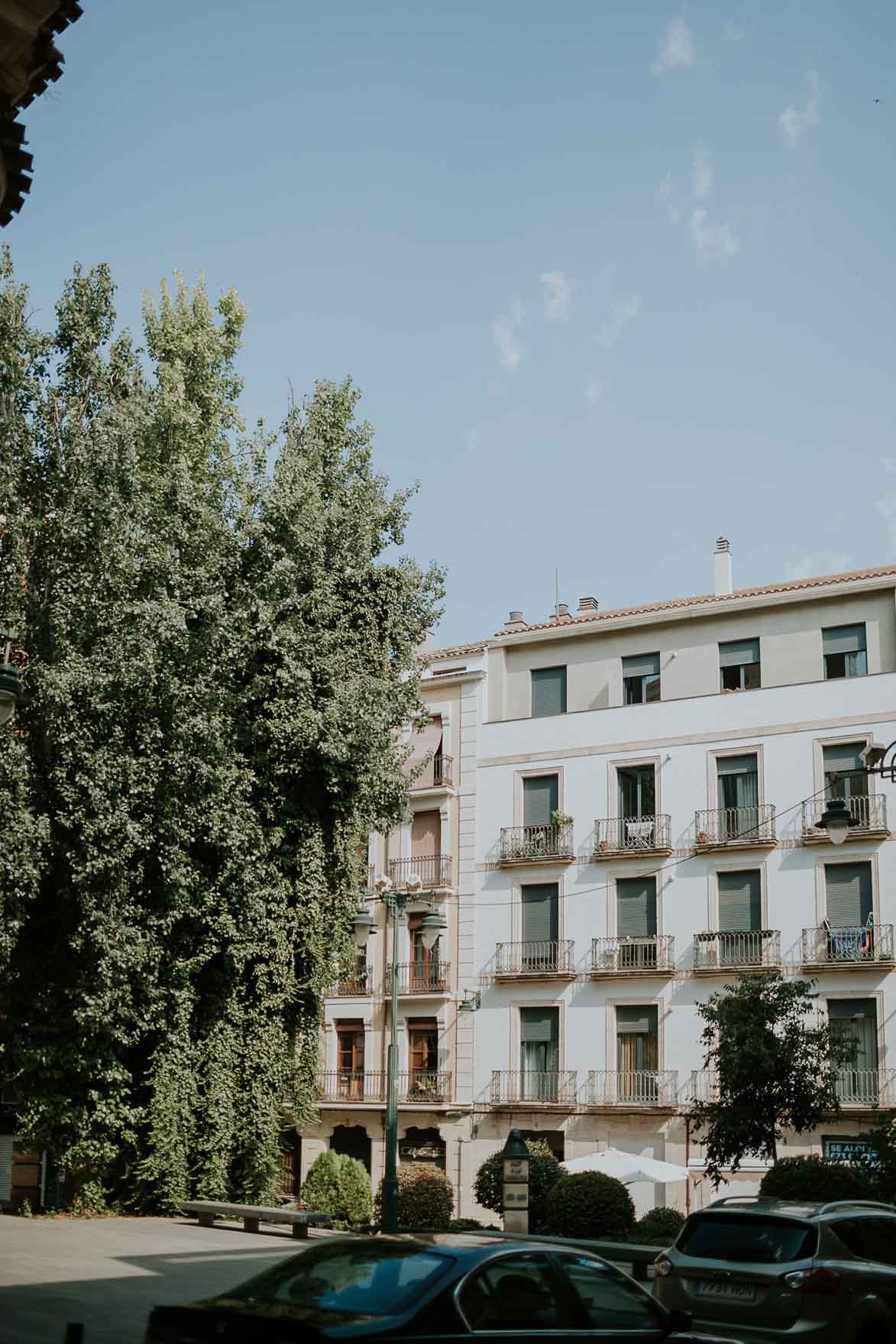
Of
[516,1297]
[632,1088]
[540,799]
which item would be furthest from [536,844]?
[516,1297]

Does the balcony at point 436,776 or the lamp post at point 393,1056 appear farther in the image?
the balcony at point 436,776

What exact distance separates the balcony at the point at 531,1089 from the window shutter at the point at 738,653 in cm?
1218

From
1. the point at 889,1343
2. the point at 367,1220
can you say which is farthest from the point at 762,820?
→ the point at 889,1343

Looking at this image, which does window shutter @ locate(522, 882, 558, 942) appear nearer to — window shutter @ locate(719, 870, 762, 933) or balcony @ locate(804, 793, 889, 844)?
window shutter @ locate(719, 870, 762, 933)

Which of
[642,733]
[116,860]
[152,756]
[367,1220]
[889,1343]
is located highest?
[642,733]

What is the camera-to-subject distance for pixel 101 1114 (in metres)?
23.8

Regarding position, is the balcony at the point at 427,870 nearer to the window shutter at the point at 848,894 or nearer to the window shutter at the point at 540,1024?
the window shutter at the point at 540,1024

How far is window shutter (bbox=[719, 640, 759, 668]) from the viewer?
41.4 meters

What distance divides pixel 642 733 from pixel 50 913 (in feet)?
71.3

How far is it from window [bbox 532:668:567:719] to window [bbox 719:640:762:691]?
200 inches

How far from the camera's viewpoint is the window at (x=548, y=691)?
4459cm

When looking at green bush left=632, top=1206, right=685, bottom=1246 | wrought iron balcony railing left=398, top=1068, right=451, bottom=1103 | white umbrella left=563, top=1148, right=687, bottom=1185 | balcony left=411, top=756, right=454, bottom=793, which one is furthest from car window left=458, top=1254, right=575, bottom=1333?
balcony left=411, top=756, right=454, bottom=793

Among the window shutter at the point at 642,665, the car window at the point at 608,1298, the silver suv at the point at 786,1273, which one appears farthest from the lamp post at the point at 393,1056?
the window shutter at the point at 642,665

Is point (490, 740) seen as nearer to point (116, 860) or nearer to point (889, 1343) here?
point (116, 860)
